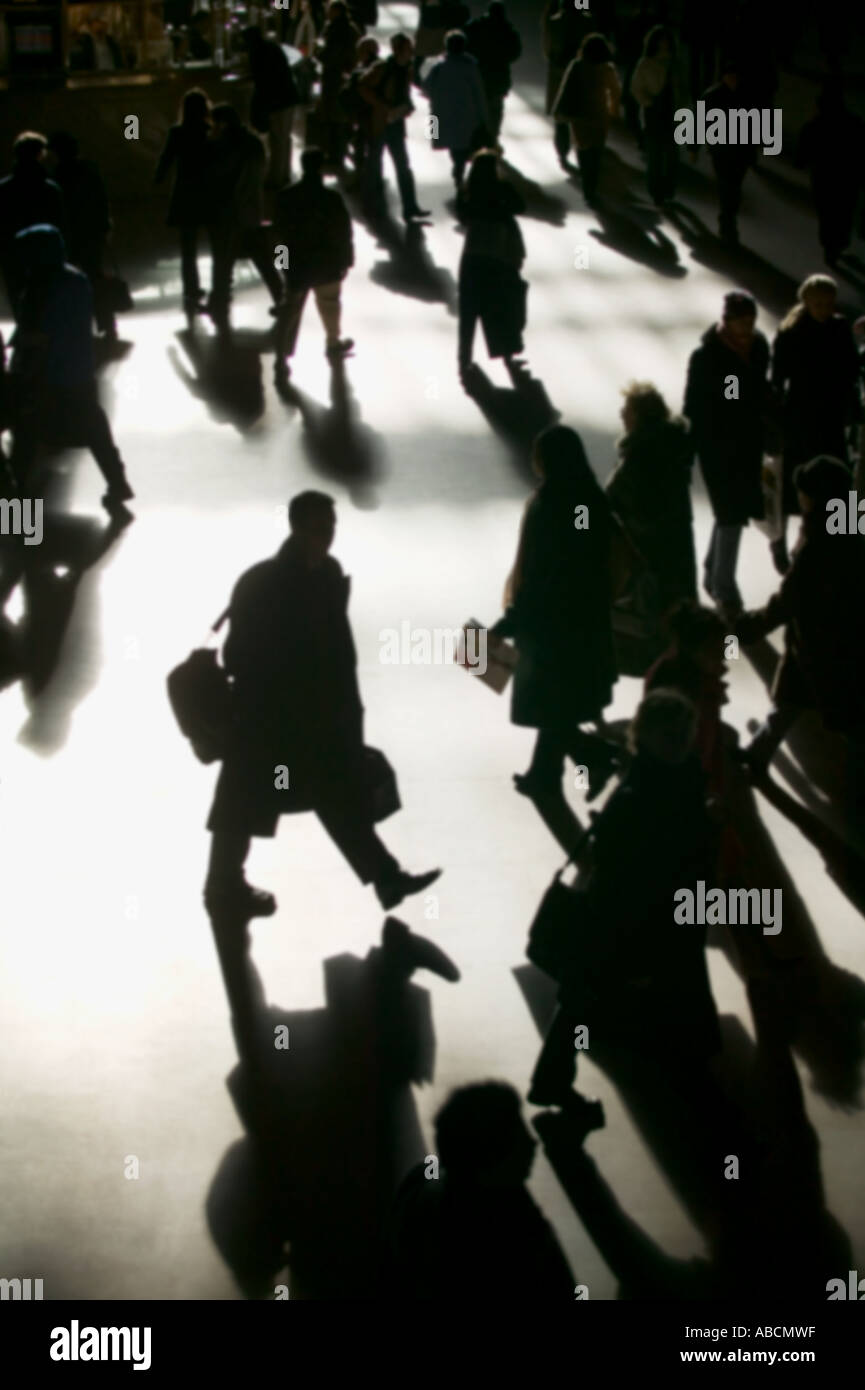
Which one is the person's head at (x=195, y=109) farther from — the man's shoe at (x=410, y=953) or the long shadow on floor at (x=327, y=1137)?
the long shadow on floor at (x=327, y=1137)

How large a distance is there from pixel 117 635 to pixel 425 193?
1222cm

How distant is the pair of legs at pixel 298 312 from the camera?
43.9 feet

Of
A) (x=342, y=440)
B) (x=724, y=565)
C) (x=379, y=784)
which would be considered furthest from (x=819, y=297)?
(x=379, y=784)

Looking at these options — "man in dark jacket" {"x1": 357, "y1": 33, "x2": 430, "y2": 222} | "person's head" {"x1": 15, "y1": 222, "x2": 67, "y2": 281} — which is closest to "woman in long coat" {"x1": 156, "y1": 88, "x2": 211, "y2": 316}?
"man in dark jacket" {"x1": 357, "y1": 33, "x2": 430, "y2": 222}

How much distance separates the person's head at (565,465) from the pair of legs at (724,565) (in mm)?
2503

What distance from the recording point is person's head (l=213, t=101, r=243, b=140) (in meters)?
14.2

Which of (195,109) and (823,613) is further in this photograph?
(195,109)

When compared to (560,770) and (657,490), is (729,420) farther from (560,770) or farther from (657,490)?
(560,770)

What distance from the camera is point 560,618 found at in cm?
741

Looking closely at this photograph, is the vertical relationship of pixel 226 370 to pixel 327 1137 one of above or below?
above

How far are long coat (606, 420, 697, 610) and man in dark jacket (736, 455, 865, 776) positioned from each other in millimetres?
574

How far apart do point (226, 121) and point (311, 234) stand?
1.80 m

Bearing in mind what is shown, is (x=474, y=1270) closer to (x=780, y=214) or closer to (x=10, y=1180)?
(x=10, y=1180)

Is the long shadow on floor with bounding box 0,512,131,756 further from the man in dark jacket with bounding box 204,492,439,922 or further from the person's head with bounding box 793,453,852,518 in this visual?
the person's head with bounding box 793,453,852,518
